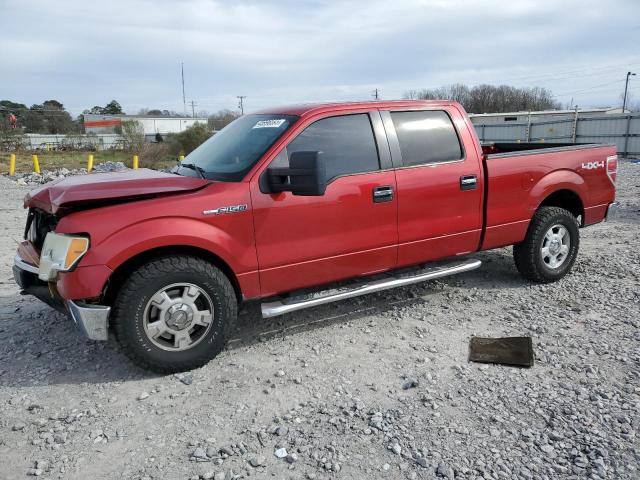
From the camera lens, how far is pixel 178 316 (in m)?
3.68

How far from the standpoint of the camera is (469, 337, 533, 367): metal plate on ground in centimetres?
385

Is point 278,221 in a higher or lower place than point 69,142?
lower

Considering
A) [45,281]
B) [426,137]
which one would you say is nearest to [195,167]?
[45,281]

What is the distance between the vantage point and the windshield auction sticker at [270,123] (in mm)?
4215

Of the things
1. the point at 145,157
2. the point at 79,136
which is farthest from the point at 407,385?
the point at 79,136

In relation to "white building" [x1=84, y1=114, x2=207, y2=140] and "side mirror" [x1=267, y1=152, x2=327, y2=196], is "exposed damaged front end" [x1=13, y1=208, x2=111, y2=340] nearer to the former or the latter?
"side mirror" [x1=267, y1=152, x2=327, y2=196]

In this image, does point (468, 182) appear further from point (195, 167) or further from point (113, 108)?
point (113, 108)

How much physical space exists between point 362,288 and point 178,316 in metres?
1.50

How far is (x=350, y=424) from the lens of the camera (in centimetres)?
311

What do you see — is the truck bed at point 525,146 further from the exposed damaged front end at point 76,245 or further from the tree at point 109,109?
the tree at point 109,109

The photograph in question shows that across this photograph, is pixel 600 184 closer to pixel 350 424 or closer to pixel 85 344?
pixel 350 424

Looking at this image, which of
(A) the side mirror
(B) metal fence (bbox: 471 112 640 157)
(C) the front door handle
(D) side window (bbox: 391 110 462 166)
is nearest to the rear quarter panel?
(D) side window (bbox: 391 110 462 166)

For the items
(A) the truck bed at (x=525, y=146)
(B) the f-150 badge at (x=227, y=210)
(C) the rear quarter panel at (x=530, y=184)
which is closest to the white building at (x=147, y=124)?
(A) the truck bed at (x=525, y=146)

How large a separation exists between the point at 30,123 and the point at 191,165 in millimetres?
78948
